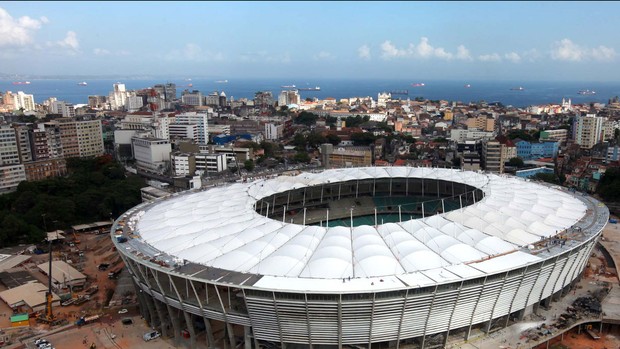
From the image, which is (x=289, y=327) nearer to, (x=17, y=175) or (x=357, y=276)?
(x=357, y=276)

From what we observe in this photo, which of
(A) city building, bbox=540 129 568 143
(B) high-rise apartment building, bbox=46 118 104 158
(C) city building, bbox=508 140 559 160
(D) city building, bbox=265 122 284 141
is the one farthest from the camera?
(D) city building, bbox=265 122 284 141

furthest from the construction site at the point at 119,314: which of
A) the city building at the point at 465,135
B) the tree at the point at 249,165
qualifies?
the city building at the point at 465,135

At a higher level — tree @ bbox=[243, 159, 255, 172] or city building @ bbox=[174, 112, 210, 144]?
city building @ bbox=[174, 112, 210, 144]

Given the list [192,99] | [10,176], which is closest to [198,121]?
[10,176]

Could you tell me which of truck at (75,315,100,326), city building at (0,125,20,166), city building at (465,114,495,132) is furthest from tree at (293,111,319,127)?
truck at (75,315,100,326)

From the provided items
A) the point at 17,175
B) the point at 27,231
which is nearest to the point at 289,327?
the point at 27,231

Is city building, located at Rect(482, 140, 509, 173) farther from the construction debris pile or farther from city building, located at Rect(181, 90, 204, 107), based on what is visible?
city building, located at Rect(181, 90, 204, 107)

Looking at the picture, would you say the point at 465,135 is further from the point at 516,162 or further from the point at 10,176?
the point at 10,176

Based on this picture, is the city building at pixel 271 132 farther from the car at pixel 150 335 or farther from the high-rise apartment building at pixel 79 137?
the car at pixel 150 335
